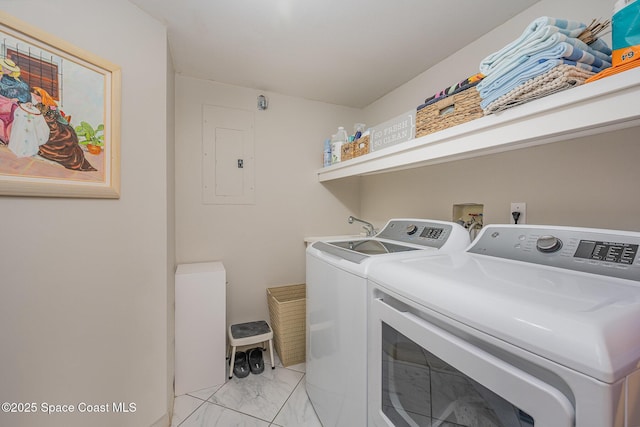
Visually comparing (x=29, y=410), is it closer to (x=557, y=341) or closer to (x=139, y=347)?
(x=139, y=347)

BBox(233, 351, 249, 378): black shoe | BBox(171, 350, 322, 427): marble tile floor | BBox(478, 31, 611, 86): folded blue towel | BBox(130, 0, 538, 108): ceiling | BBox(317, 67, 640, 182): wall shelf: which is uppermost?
BBox(130, 0, 538, 108): ceiling

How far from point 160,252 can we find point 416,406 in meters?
1.28

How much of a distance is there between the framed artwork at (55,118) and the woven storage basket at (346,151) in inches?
52.5

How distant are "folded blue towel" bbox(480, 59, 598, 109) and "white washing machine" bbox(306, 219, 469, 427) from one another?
0.60m

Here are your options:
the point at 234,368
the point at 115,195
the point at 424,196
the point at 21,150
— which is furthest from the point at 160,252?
the point at 424,196

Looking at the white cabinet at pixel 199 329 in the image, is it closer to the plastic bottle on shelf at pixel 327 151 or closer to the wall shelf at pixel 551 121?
the plastic bottle on shelf at pixel 327 151

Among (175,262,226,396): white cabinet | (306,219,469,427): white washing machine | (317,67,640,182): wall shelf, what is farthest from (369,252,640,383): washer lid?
(175,262,226,396): white cabinet

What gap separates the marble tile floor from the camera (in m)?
1.38

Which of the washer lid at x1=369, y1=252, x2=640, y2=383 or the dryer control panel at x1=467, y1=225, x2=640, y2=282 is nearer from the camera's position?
the washer lid at x1=369, y1=252, x2=640, y2=383

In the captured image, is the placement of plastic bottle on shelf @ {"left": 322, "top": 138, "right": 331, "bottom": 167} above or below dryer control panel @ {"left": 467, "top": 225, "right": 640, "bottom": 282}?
above

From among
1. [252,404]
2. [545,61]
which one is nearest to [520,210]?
[545,61]

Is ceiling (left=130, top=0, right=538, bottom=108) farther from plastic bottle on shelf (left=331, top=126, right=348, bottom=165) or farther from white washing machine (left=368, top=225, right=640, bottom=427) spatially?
white washing machine (left=368, top=225, right=640, bottom=427)

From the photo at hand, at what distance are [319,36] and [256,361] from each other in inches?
86.3

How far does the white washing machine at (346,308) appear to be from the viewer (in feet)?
3.14
